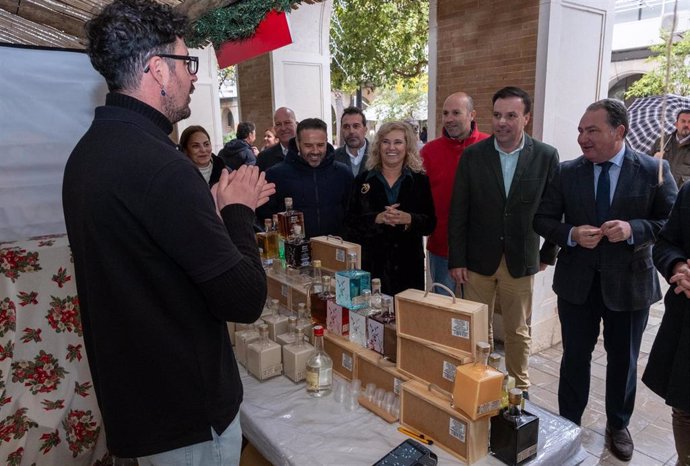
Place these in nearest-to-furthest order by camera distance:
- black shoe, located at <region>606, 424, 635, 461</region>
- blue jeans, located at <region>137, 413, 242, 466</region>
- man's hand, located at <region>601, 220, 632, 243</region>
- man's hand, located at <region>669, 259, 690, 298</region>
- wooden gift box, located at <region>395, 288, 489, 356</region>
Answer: blue jeans, located at <region>137, 413, 242, 466</region>
wooden gift box, located at <region>395, 288, 489, 356</region>
man's hand, located at <region>669, 259, 690, 298</region>
man's hand, located at <region>601, 220, 632, 243</region>
black shoe, located at <region>606, 424, 635, 461</region>

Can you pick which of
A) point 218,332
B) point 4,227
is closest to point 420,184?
point 218,332

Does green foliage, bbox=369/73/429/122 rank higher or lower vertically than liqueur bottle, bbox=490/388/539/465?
higher

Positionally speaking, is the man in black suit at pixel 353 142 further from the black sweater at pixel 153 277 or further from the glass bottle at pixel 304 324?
the black sweater at pixel 153 277

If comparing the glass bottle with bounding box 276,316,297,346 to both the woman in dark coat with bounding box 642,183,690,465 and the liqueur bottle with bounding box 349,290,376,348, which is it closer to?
the liqueur bottle with bounding box 349,290,376,348

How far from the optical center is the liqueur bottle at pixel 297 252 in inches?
86.9

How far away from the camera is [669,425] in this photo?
2777 mm

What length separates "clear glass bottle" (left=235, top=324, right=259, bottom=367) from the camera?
200 cm

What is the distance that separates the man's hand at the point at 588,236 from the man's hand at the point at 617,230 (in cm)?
6

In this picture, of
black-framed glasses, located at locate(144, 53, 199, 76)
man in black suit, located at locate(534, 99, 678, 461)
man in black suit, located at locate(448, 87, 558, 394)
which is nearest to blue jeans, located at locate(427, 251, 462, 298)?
man in black suit, located at locate(448, 87, 558, 394)

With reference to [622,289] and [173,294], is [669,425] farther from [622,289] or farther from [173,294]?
[173,294]

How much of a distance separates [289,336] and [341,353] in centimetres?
26

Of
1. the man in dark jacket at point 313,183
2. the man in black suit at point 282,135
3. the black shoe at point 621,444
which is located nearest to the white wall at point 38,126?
the man in dark jacket at point 313,183

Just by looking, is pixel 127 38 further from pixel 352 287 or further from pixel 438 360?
pixel 438 360

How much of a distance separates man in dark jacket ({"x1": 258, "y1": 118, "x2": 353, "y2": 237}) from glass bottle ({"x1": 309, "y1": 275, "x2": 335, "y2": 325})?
36.6 inches
